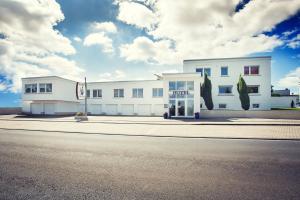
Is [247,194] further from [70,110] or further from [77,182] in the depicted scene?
[70,110]

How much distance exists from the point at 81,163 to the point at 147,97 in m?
30.0

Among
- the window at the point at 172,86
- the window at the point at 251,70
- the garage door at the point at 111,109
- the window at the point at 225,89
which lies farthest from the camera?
the garage door at the point at 111,109

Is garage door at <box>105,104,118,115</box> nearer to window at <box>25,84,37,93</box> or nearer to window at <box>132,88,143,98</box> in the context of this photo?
window at <box>132,88,143,98</box>

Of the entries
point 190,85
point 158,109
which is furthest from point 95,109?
point 190,85

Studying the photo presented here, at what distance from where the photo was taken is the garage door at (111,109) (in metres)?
38.1

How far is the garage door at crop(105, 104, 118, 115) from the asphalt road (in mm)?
Answer: 30155

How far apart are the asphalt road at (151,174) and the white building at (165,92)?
19292mm

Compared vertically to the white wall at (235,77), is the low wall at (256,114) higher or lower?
lower

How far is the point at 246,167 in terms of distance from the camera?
573cm

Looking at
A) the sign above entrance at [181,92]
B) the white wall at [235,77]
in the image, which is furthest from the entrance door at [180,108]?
the white wall at [235,77]

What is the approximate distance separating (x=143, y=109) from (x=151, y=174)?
31108mm

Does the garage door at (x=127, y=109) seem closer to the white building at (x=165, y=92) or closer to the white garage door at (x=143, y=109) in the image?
the white building at (x=165, y=92)

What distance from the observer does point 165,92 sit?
89.4 feet

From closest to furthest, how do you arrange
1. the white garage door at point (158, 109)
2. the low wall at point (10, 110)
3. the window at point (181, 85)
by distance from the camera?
the window at point (181, 85), the white garage door at point (158, 109), the low wall at point (10, 110)
